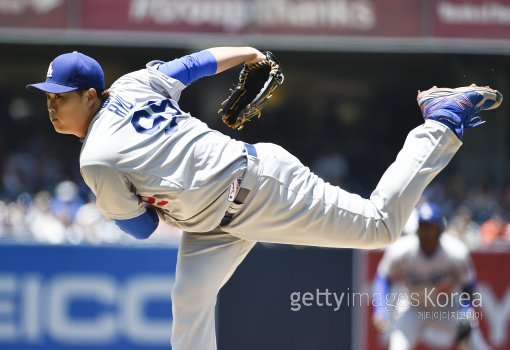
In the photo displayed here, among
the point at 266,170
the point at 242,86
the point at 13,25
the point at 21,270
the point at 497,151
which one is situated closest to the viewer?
the point at 266,170

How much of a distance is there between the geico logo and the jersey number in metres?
3.08

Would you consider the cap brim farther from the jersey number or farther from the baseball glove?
the baseball glove

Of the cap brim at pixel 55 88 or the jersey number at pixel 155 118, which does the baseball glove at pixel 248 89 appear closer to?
the jersey number at pixel 155 118

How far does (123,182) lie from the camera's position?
3.82 metres

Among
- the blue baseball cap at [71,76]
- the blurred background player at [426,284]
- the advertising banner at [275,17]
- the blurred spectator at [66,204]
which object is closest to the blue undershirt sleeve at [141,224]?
the blue baseball cap at [71,76]

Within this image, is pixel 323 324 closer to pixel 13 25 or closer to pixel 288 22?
pixel 288 22

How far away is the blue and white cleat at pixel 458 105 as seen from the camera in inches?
163

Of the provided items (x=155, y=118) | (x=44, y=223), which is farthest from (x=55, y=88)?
(x=44, y=223)

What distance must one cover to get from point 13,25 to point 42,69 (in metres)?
3.98

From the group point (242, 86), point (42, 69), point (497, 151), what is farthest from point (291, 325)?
point (42, 69)

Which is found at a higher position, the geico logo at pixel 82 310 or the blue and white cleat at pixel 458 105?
the blue and white cleat at pixel 458 105

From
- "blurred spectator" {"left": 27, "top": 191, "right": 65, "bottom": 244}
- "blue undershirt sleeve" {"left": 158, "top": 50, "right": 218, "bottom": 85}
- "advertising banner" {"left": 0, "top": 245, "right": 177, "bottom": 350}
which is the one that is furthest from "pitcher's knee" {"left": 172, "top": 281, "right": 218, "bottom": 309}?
"blurred spectator" {"left": 27, "top": 191, "right": 65, "bottom": 244}

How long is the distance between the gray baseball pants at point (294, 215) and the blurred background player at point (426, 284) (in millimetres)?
2538

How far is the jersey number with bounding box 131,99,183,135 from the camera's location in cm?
392
